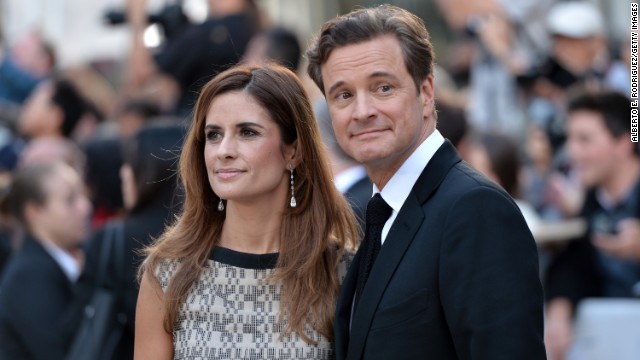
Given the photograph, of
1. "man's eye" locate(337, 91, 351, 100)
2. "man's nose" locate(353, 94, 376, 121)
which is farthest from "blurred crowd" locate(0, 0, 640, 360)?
"man's nose" locate(353, 94, 376, 121)

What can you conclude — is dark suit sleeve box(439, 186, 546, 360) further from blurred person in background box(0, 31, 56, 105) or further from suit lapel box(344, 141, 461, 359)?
blurred person in background box(0, 31, 56, 105)

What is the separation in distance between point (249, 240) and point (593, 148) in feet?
9.94

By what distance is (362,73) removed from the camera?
355cm

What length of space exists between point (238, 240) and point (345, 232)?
0.41 metres

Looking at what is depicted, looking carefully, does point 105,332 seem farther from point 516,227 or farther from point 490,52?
point 490,52

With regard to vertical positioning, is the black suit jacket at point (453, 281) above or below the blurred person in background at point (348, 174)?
above

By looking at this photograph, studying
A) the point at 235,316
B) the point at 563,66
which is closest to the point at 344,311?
the point at 235,316

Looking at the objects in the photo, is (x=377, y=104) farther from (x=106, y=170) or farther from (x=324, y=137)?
(x=106, y=170)

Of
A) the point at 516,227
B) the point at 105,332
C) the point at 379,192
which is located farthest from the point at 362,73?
the point at 105,332

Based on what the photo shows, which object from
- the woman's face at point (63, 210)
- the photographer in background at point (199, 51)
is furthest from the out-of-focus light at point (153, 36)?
the woman's face at point (63, 210)

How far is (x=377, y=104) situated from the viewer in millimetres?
3551

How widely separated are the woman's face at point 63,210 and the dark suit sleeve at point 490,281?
3828 millimetres

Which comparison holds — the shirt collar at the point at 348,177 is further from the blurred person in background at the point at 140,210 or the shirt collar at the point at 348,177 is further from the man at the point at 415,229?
the man at the point at 415,229

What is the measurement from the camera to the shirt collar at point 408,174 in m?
3.60
